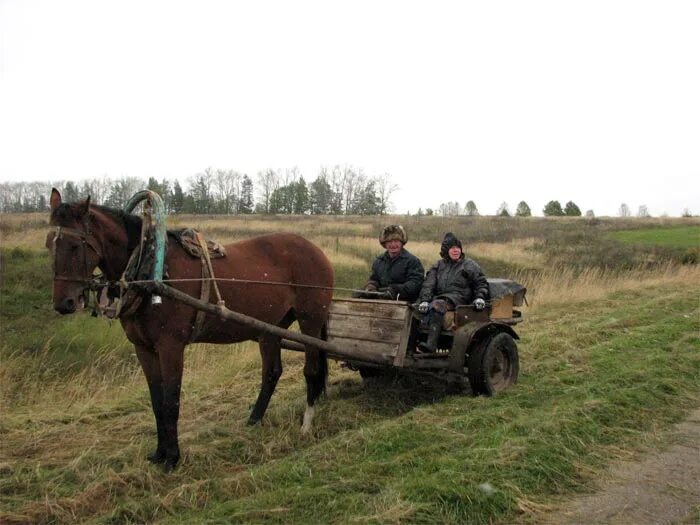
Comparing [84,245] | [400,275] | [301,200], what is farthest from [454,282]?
[301,200]

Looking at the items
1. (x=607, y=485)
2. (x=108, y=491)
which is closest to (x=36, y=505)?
(x=108, y=491)

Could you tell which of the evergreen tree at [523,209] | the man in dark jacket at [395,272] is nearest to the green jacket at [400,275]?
the man in dark jacket at [395,272]

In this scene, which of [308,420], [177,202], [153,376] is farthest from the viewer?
[177,202]

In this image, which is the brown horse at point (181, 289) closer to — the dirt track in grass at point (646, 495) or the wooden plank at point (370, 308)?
the wooden plank at point (370, 308)

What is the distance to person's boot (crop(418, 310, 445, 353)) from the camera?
580 cm

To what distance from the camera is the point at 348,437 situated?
15.2 ft

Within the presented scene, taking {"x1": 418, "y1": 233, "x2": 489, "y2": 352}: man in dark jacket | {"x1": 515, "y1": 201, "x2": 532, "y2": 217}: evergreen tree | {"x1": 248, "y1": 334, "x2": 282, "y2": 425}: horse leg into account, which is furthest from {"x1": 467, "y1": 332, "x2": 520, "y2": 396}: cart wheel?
{"x1": 515, "y1": 201, "x2": 532, "y2": 217}: evergreen tree

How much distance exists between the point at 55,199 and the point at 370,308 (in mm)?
3072

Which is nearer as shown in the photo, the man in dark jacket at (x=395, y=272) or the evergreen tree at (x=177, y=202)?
the man in dark jacket at (x=395, y=272)

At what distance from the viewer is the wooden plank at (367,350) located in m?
5.53

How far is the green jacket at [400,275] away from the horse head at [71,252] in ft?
11.0

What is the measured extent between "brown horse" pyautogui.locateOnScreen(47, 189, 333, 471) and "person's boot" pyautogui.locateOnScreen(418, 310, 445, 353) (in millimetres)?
1092

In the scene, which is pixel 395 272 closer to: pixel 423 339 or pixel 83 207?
pixel 423 339

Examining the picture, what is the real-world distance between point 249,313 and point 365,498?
2.15 metres
